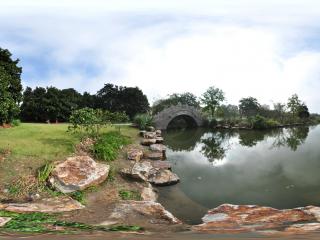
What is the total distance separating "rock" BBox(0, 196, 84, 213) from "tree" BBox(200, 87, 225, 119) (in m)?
49.2

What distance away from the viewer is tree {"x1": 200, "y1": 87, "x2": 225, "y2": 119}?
192ft

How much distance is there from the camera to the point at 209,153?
24125 millimetres

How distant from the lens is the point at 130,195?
1184 cm

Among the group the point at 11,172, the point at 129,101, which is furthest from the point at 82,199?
the point at 129,101

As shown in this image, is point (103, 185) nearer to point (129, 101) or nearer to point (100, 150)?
point (100, 150)

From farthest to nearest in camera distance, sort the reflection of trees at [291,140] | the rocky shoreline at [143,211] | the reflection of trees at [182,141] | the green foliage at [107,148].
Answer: the reflection of trees at [182,141]
the reflection of trees at [291,140]
the green foliage at [107,148]
the rocky shoreline at [143,211]

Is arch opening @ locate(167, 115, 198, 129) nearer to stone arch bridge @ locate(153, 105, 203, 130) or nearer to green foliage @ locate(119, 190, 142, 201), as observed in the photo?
stone arch bridge @ locate(153, 105, 203, 130)

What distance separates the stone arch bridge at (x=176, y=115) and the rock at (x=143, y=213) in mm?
34676

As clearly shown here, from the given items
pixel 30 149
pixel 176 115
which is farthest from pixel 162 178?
pixel 176 115

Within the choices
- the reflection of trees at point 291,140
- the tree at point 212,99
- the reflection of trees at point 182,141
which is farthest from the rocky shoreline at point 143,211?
the tree at point 212,99

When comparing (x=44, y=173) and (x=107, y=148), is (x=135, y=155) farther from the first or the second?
(x=44, y=173)

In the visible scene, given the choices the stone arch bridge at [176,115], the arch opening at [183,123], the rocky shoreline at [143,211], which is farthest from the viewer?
the arch opening at [183,123]

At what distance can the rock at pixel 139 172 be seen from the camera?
13461mm

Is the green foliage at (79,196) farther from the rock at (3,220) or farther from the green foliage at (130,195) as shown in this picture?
the rock at (3,220)
